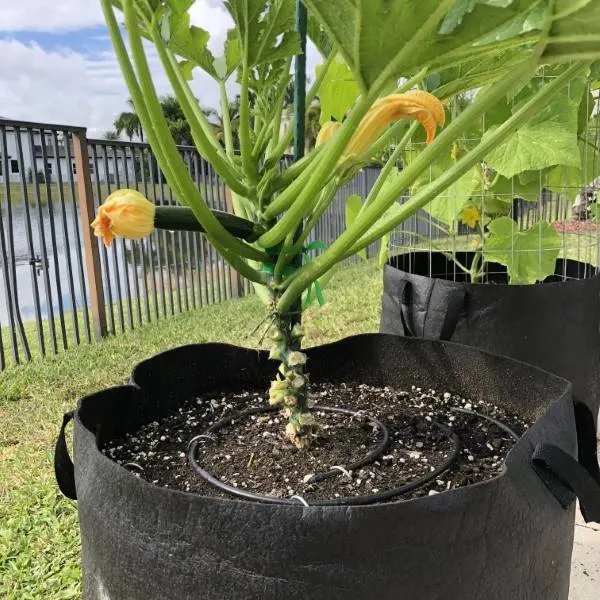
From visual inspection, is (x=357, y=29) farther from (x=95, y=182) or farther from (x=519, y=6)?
(x=95, y=182)

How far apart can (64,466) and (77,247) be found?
9.97 feet

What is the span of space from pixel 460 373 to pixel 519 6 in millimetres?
609

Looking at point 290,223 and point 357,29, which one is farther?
point 290,223

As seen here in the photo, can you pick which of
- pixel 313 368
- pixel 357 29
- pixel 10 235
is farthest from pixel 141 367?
pixel 10 235

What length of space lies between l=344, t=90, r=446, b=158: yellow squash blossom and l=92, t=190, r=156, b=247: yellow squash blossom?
24 cm

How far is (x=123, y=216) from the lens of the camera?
59cm

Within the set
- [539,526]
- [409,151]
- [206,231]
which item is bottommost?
[539,526]

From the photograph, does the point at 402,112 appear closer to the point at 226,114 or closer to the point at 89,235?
the point at 226,114

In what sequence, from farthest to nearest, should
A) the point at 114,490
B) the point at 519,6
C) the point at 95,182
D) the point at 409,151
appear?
the point at 95,182
the point at 409,151
the point at 114,490
the point at 519,6

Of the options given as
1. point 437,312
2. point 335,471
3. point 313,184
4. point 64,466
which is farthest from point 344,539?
point 437,312

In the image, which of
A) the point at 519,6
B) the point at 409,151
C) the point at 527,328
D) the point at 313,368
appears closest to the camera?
the point at 519,6

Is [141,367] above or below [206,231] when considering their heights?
below

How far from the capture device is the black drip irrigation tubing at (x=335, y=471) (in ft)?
2.06

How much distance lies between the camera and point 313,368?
107 cm
